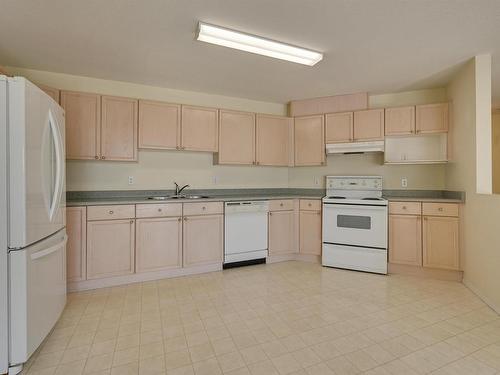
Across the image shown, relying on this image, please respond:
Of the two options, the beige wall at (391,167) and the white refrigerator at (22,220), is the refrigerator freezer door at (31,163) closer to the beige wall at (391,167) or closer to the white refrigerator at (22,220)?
the white refrigerator at (22,220)

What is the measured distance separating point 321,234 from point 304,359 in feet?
7.17

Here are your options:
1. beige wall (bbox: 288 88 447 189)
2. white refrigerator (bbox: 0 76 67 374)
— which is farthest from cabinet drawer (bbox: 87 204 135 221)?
beige wall (bbox: 288 88 447 189)

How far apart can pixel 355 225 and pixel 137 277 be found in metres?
2.77

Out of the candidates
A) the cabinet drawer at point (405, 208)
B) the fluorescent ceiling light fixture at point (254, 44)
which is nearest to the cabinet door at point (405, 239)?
the cabinet drawer at point (405, 208)

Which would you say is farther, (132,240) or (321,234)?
(321,234)

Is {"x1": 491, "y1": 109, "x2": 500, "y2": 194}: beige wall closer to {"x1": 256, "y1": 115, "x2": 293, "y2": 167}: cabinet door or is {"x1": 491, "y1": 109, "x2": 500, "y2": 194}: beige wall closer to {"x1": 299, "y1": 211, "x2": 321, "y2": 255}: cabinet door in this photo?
{"x1": 299, "y1": 211, "x2": 321, "y2": 255}: cabinet door

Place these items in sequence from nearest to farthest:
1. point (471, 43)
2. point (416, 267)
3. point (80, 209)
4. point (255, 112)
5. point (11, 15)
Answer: point (11, 15), point (471, 43), point (80, 209), point (416, 267), point (255, 112)

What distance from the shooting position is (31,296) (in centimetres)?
169

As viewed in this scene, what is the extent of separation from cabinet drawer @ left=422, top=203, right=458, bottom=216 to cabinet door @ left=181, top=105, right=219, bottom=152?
2769 mm

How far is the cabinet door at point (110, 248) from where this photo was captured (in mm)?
2838

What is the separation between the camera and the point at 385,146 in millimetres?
3701

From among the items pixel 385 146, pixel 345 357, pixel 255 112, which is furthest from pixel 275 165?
pixel 345 357

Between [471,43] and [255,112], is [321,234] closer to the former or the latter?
[255,112]

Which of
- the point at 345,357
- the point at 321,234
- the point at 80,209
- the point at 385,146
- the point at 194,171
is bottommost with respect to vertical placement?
the point at 345,357
